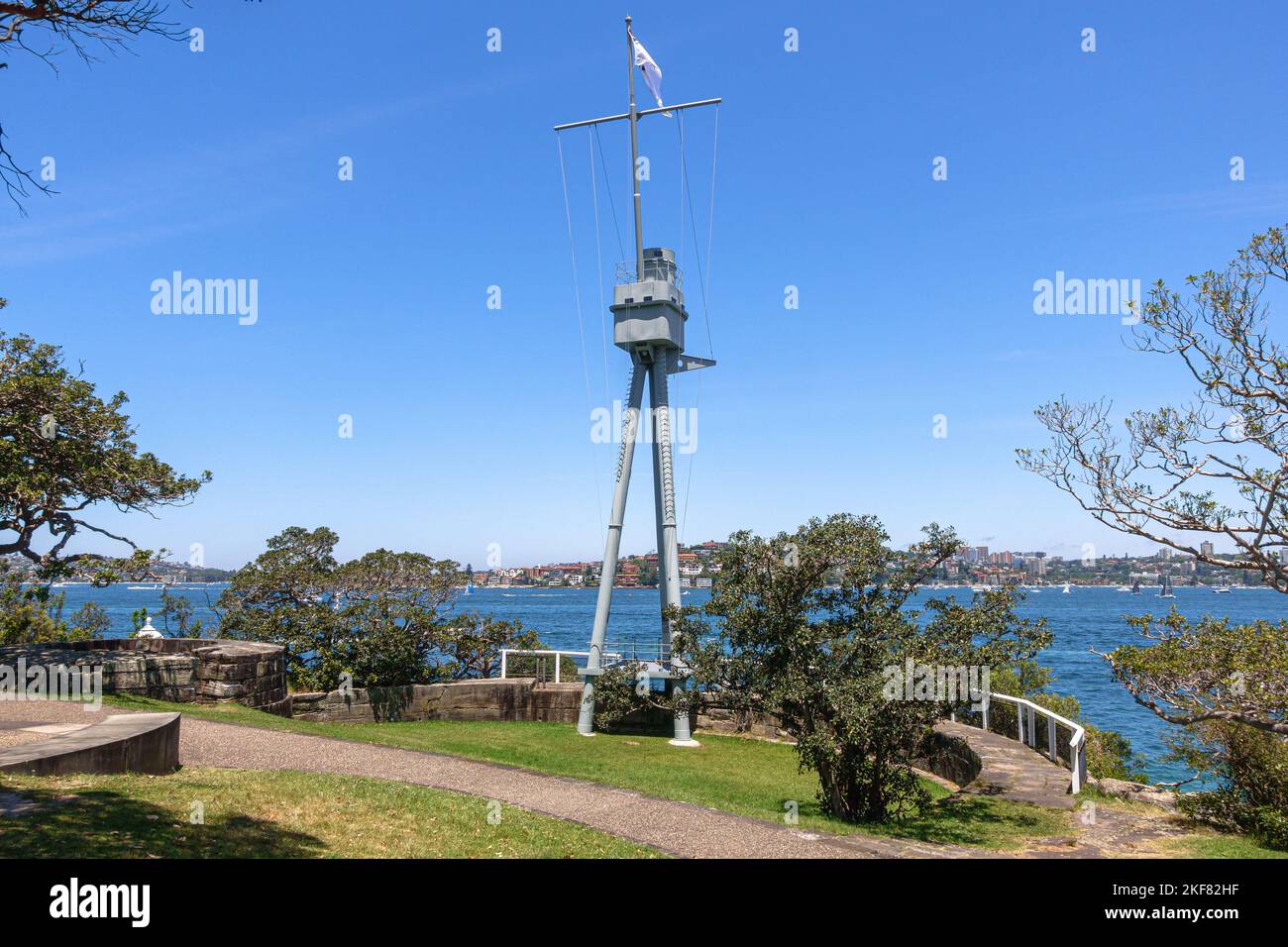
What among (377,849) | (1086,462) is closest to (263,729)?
(377,849)

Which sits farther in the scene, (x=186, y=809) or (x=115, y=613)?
(x=115, y=613)

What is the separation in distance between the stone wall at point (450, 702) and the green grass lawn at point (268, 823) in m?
9.81

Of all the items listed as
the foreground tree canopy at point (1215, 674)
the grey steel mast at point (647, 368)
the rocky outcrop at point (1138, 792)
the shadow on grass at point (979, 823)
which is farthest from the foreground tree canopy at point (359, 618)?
the foreground tree canopy at point (1215, 674)

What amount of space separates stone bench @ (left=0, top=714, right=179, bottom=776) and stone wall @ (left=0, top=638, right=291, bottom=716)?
660 centimetres

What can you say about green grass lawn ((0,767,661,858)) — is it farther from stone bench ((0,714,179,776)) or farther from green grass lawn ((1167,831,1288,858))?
green grass lawn ((1167,831,1288,858))

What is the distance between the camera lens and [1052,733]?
1395cm

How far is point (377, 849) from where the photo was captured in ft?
24.1

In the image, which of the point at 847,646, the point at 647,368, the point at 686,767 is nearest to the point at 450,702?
the point at 686,767

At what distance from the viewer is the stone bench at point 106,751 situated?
882 centimetres

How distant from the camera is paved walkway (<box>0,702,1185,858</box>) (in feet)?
28.2

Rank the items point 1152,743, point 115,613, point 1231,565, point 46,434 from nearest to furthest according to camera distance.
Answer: point 1231,565 → point 46,434 → point 1152,743 → point 115,613

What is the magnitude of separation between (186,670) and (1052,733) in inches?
622
